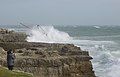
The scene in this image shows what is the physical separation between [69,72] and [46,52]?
1.37m

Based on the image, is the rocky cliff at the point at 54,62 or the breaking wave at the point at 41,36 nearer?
the rocky cliff at the point at 54,62

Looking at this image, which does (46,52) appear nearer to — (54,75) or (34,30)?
(54,75)

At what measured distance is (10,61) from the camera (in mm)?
14859

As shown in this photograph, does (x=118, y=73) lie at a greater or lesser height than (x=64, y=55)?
lesser

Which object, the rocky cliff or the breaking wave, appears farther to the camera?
the breaking wave

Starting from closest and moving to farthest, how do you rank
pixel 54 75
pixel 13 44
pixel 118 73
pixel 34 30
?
1. pixel 54 75
2. pixel 13 44
3. pixel 118 73
4. pixel 34 30

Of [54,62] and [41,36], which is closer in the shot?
[54,62]

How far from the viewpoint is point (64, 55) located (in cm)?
1780

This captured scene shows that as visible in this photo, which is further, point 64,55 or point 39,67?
point 64,55

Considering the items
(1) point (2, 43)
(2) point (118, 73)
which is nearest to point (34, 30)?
(2) point (118, 73)

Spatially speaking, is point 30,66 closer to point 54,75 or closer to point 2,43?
point 54,75

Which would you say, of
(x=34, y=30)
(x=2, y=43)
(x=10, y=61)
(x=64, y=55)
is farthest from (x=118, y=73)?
(x=34, y=30)

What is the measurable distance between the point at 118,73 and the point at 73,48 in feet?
48.7

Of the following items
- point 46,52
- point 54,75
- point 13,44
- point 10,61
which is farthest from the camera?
point 13,44
